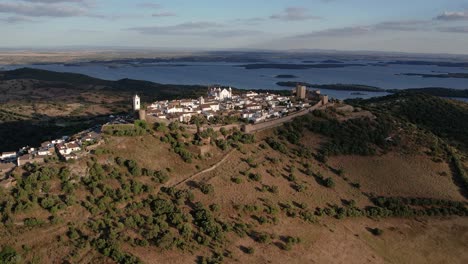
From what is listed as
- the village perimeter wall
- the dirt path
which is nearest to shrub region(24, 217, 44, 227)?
the dirt path

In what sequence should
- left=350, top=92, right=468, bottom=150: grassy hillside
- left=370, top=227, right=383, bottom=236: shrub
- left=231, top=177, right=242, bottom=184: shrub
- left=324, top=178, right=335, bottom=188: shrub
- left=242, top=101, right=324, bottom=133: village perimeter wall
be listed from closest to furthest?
left=370, top=227, right=383, bottom=236: shrub < left=231, top=177, right=242, bottom=184: shrub < left=324, top=178, right=335, bottom=188: shrub < left=242, top=101, right=324, bottom=133: village perimeter wall < left=350, top=92, right=468, bottom=150: grassy hillside

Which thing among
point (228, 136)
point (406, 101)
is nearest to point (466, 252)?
point (228, 136)

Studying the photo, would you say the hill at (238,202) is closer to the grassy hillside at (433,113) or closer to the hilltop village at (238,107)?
the hilltop village at (238,107)

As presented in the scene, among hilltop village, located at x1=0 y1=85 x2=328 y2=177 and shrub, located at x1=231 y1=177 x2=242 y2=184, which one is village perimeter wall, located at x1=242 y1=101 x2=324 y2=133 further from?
shrub, located at x1=231 y1=177 x2=242 y2=184

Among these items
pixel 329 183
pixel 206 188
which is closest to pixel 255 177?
pixel 206 188

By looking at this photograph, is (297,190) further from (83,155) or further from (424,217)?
(83,155)

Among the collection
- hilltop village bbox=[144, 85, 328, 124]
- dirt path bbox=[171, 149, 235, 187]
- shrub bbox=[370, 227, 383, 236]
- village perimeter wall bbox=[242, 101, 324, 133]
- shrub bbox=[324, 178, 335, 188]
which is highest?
hilltop village bbox=[144, 85, 328, 124]
